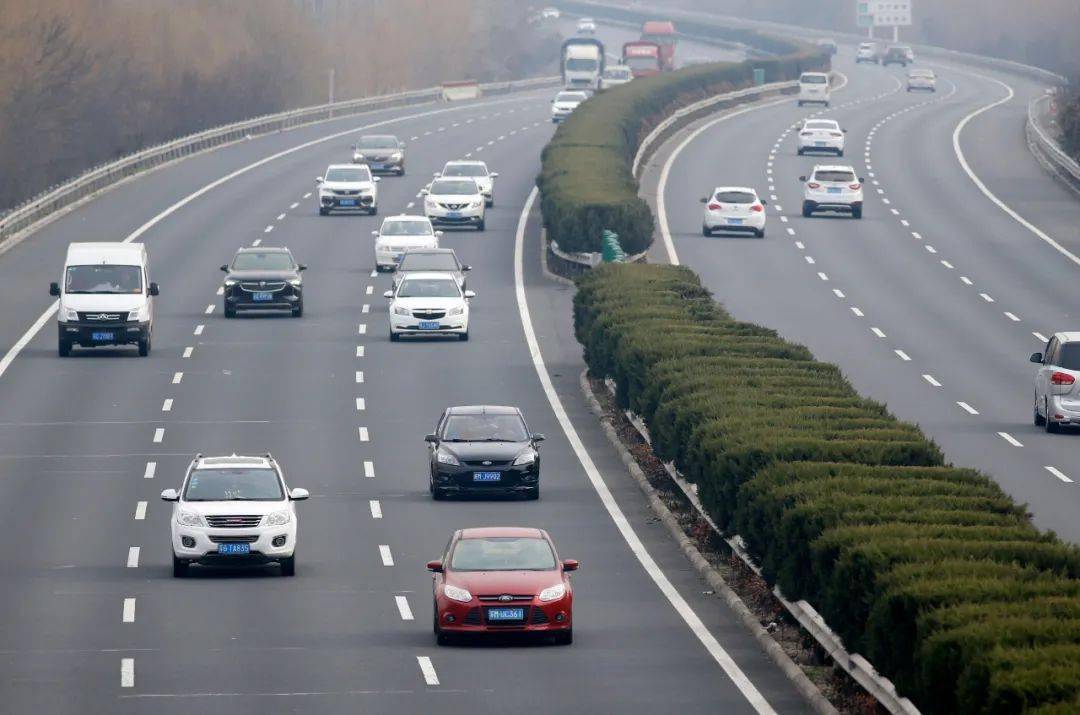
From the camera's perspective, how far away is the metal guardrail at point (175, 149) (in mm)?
73688

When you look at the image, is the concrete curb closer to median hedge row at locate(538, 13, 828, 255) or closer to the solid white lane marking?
the solid white lane marking

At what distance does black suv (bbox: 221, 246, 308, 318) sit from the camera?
55.5 metres

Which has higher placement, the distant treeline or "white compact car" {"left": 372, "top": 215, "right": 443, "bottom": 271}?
"white compact car" {"left": 372, "top": 215, "right": 443, "bottom": 271}

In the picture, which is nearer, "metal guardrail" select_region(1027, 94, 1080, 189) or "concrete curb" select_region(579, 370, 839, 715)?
"concrete curb" select_region(579, 370, 839, 715)

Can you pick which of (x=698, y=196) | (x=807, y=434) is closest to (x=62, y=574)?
(x=807, y=434)

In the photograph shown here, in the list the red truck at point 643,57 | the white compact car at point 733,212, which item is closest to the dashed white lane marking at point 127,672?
the white compact car at point 733,212

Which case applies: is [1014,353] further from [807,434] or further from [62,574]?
[62,574]

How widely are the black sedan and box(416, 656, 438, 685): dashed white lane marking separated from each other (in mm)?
11234

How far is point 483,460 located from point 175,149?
62648 mm

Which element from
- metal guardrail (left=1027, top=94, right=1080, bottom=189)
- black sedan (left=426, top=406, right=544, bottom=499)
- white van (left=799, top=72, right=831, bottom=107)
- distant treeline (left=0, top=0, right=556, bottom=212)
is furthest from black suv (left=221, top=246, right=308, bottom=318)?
white van (left=799, top=72, right=831, bottom=107)

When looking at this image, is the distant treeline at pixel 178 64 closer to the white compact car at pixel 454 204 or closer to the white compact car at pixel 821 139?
the white compact car at pixel 454 204

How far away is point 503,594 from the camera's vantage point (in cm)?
2370

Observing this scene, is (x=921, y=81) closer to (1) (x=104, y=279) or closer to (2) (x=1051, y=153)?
(2) (x=1051, y=153)

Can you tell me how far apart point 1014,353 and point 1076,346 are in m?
11.3
